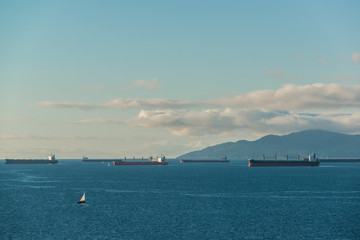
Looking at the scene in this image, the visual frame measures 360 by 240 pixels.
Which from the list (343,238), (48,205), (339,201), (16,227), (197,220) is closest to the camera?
(343,238)

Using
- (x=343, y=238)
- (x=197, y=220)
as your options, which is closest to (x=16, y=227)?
(x=197, y=220)

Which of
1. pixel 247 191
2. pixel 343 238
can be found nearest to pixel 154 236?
pixel 343 238

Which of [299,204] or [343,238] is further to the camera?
[299,204]

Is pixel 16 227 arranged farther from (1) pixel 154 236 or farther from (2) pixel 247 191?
(2) pixel 247 191

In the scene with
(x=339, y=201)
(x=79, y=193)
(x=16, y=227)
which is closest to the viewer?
(x=16, y=227)

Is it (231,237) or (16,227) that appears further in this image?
(16,227)

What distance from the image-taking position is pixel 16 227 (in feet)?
237

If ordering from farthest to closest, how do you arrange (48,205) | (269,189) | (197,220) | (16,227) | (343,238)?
(269,189)
(48,205)
(197,220)
(16,227)
(343,238)

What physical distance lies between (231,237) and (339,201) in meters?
49.6

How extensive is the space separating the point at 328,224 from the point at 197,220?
20.9 m

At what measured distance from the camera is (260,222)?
76312 mm

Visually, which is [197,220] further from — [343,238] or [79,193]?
[79,193]

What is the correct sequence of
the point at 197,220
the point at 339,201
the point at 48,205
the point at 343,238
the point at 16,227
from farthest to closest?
1. the point at 339,201
2. the point at 48,205
3. the point at 197,220
4. the point at 16,227
5. the point at 343,238

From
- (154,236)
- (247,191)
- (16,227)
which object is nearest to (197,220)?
(154,236)
